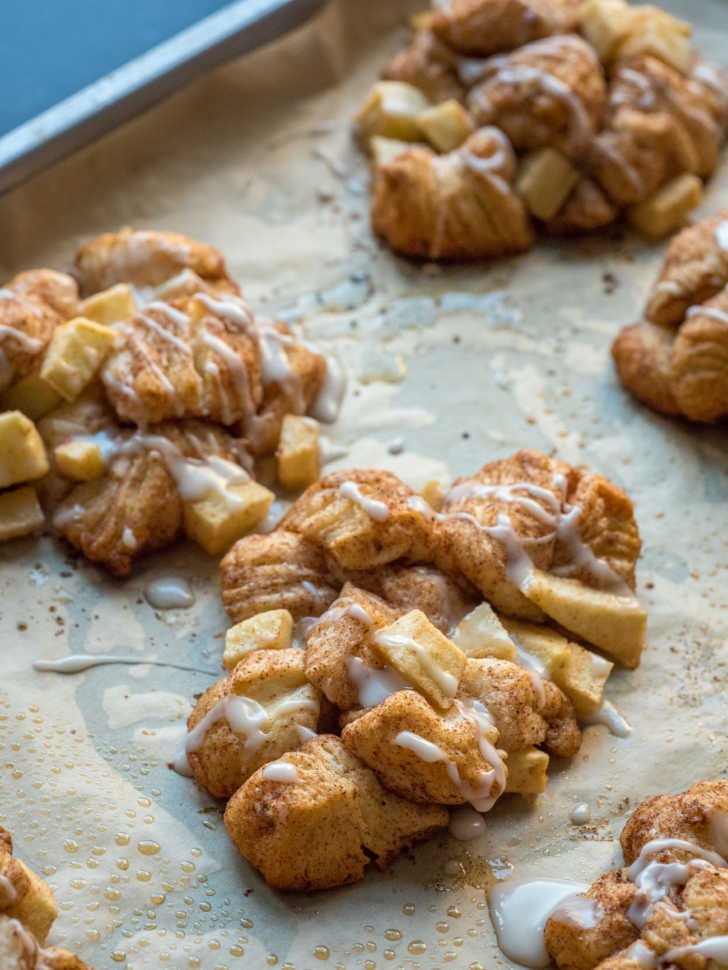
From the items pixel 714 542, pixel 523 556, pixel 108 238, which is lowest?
pixel 714 542

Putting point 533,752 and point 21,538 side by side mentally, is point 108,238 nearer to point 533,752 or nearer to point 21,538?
point 21,538

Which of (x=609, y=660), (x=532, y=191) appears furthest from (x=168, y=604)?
(x=532, y=191)

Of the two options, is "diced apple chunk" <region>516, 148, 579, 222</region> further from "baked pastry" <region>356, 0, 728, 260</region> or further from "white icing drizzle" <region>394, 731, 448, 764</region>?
"white icing drizzle" <region>394, 731, 448, 764</region>

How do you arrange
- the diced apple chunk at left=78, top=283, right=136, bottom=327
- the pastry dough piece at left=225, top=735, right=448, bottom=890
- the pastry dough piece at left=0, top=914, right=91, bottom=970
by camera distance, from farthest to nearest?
the diced apple chunk at left=78, top=283, right=136, bottom=327, the pastry dough piece at left=225, top=735, right=448, bottom=890, the pastry dough piece at left=0, top=914, right=91, bottom=970

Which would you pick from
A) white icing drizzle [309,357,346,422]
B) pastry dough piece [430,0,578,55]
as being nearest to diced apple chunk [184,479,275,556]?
white icing drizzle [309,357,346,422]

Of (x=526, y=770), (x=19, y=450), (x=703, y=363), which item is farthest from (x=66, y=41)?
(x=526, y=770)

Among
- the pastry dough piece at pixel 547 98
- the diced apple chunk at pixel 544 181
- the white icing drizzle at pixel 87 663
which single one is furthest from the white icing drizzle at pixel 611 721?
the pastry dough piece at pixel 547 98
